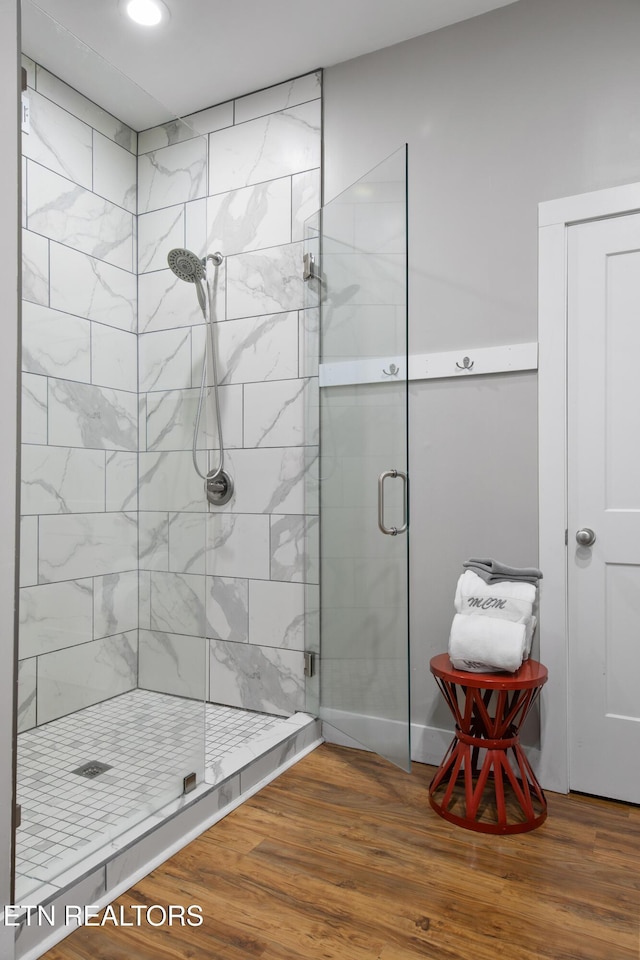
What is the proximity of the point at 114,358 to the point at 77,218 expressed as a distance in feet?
1.16

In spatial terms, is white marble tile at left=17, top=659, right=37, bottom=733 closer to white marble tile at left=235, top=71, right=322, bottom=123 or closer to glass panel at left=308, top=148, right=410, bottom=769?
glass panel at left=308, top=148, right=410, bottom=769

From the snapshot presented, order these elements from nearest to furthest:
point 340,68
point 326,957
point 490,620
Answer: point 326,957 → point 490,620 → point 340,68

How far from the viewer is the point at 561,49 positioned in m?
2.14

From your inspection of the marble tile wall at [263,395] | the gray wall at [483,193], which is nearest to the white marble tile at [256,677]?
the marble tile wall at [263,395]

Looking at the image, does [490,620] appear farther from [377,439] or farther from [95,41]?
[95,41]

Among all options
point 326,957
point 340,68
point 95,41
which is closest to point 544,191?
point 340,68

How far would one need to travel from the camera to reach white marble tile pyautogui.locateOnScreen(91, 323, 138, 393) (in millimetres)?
1656

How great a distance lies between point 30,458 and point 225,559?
1.39 meters

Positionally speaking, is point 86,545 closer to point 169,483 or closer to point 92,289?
point 169,483

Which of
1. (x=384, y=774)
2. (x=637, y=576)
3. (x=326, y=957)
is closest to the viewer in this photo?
(x=326, y=957)

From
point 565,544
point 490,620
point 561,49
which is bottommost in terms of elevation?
point 490,620

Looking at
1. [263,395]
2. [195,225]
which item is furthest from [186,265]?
[263,395]

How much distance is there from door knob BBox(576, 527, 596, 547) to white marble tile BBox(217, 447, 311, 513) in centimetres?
105

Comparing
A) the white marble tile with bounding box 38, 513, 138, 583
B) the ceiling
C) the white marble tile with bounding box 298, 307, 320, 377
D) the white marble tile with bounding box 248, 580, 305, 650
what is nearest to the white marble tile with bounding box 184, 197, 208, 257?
the ceiling
